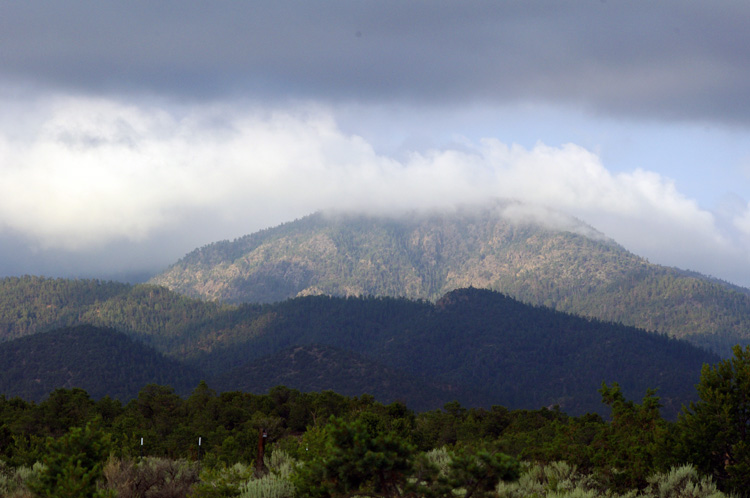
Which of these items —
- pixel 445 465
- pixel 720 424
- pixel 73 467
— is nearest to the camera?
pixel 73 467

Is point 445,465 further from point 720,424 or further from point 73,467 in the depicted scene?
point 73,467

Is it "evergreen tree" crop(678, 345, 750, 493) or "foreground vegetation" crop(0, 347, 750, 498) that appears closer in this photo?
"foreground vegetation" crop(0, 347, 750, 498)

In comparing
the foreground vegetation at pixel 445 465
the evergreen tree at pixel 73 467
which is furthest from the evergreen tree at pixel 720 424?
the evergreen tree at pixel 73 467

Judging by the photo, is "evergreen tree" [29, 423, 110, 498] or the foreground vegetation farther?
"evergreen tree" [29, 423, 110, 498]

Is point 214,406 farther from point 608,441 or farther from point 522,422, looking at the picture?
point 608,441

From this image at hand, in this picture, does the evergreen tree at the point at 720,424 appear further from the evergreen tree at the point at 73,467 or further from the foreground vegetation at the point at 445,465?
the evergreen tree at the point at 73,467

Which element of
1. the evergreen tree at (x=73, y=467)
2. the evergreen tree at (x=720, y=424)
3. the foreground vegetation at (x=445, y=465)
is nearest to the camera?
the foreground vegetation at (x=445, y=465)

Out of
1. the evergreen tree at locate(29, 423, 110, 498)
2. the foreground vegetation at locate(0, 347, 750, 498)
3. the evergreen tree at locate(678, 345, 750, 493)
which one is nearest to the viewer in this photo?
the foreground vegetation at locate(0, 347, 750, 498)

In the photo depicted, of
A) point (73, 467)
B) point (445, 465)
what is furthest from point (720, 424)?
point (73, 467)

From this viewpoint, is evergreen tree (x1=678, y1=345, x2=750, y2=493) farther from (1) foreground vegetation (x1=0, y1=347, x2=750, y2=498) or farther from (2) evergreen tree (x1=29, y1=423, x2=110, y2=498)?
(2) evergreen tree (x1=29, y1=423, x2=110, y2=498)

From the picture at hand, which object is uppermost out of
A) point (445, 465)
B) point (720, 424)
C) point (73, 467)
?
point (720, 424)

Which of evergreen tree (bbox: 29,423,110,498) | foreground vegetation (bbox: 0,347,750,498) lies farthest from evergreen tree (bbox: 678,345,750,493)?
evergreen tree (bbox: 29,423,110,498)

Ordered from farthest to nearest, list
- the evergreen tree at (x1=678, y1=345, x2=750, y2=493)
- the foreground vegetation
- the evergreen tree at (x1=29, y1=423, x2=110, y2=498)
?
the evergreen tree at (x1=678, y1=345, x2=750, y2=493) → the evergreen tree at (x1=29, y1=423, x2=110, y2=498) → the foreground vegetation

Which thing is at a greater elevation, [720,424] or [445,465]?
[720,424]
